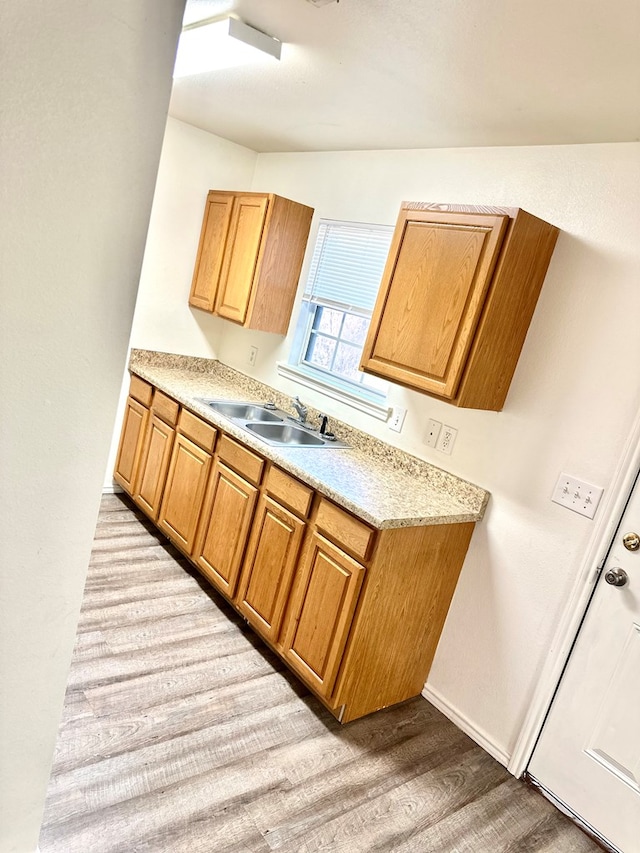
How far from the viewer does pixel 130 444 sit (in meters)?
3.62

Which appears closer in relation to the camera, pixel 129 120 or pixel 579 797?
pixel 129 120

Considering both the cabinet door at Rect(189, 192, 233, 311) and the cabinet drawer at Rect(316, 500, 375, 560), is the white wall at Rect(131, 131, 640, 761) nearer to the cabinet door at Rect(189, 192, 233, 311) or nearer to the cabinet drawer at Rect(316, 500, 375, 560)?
the cabinet drawer at Rect(316, 500, 375, 560)

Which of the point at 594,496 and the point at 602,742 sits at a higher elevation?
the point at 594,496

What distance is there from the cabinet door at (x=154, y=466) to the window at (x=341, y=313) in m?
0.80

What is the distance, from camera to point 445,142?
2512 mm

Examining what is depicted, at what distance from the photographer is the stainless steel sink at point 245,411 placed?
322 cm

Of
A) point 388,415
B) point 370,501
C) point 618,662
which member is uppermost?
point 388,415

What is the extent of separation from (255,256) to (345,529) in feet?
5.94

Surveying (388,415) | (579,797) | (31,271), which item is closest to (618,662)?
(579,797)

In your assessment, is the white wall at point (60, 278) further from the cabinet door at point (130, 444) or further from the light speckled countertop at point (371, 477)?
the cabinet door at point (130, 444)

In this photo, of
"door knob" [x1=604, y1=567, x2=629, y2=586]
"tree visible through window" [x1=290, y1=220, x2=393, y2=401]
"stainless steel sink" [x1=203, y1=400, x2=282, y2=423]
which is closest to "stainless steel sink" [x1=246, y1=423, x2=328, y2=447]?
"stainless steel sink" [x1=203, y1=400, x2=282, y2=423]

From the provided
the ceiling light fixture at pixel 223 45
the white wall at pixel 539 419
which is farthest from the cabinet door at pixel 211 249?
the white wall at pixel 539 419

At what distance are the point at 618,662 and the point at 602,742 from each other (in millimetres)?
298

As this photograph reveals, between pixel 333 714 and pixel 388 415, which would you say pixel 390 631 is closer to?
pixel 333 714
